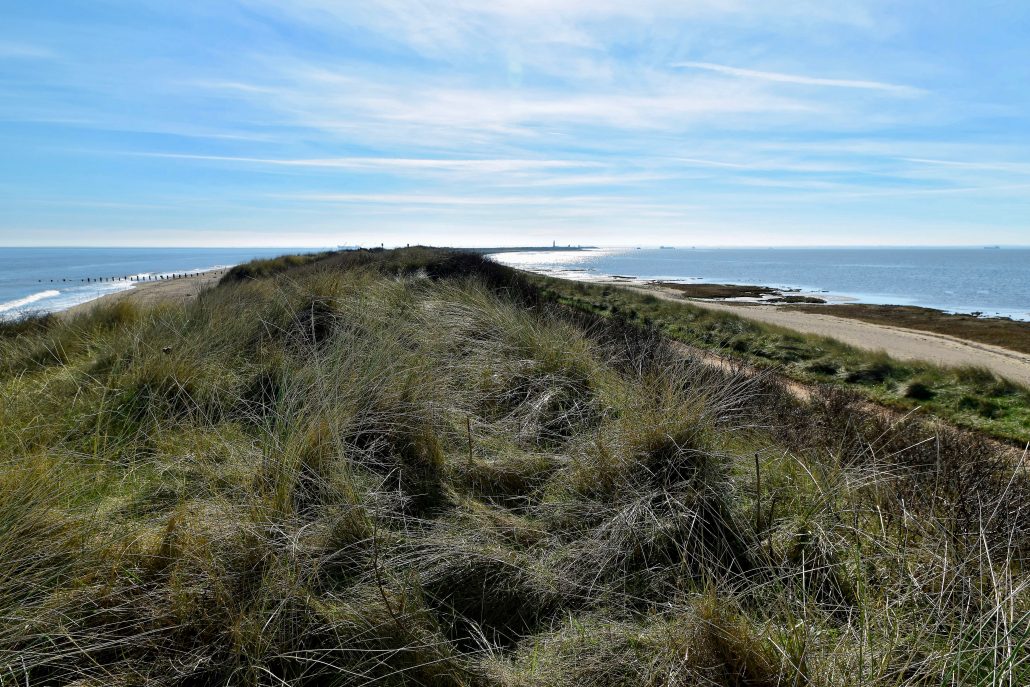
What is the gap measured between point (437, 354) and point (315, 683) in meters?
4.01

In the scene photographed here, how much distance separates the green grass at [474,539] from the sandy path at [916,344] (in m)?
13.6

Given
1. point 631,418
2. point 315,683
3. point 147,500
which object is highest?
point 631,418

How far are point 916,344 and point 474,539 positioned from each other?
2296cm

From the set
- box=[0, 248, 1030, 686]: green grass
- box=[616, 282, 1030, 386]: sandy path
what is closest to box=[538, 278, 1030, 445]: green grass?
box=[616, 282, 1030, 386]: sandy path

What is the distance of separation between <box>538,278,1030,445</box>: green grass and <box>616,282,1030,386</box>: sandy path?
2.00 m

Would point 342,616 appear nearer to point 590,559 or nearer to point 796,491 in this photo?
point 590,559

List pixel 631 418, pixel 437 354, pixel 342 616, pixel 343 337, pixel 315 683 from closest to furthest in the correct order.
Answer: pixel 315 683 → pixel 342 616 → pixel 631 418 → pixel 343 337 → pixel 437 354

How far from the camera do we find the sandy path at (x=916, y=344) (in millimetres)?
16438

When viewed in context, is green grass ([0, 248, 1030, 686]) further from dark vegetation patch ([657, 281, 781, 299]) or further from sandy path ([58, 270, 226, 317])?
dark vegetation patch ([657, 281, 781, 299])

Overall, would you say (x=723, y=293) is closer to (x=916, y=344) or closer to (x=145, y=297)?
(x=916, y=344)

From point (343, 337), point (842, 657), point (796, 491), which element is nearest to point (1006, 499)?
point (796, 491)

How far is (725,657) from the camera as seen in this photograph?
2.19 meters

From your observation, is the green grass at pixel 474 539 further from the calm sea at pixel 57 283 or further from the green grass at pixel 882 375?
the calm sea at pixel 57 283

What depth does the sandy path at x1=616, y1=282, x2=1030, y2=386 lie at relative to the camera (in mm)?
16438
